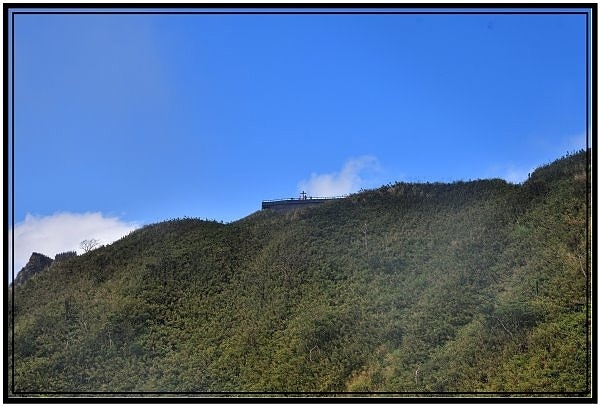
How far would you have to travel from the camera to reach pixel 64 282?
19688 mm

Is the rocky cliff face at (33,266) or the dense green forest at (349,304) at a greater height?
the rocky cliff face at (33,266)

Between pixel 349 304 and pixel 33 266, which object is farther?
pixel 33 266

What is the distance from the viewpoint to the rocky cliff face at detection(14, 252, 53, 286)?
21.2 m

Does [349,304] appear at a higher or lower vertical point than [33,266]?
lower

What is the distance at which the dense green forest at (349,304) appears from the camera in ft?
34.9

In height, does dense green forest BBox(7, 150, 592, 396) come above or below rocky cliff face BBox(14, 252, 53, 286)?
below

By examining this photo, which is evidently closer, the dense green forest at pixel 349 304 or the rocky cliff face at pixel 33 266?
the dense green forest at pixel 349 304

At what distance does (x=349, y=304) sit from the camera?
46.6ft

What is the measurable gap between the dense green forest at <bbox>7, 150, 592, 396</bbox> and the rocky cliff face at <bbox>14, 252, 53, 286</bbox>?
0.92m

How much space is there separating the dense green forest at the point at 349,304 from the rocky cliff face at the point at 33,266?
0.92 meters

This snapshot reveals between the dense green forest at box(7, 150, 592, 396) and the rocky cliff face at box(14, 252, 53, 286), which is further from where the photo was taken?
the rocky cliff face at box(14, 252, 53, 286)

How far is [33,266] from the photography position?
22.2 m

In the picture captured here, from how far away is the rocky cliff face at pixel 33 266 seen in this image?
2122 centimetres

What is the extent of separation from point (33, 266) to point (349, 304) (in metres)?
16.8
